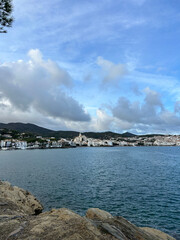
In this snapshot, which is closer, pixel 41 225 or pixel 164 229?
pixel 41 225

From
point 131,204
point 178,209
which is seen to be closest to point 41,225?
point 131,204

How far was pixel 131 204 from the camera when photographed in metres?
24.3

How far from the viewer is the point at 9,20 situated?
1527 cm

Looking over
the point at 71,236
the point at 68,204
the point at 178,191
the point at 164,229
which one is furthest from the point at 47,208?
the point at 178,191

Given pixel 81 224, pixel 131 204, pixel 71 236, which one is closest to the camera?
pixel 71 236

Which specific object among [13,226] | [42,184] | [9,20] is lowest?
[42,184]

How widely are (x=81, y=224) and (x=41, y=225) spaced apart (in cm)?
219

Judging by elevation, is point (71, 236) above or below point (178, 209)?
above

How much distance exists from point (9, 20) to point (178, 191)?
115ft

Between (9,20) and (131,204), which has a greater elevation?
(9,20)

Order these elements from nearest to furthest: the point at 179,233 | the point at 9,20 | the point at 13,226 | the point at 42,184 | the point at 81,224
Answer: the point at 81,224 → the point at 13,226 → the point at 9,20 → the point at 179,233 → the point at 42,184

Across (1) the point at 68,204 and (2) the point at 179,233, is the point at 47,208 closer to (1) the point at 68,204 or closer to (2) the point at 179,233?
(1) the point at 68,204

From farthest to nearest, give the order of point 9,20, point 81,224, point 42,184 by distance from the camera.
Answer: point 42,184 → point 9,20 → point 81,224

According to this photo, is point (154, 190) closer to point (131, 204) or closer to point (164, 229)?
point (131, 204)
